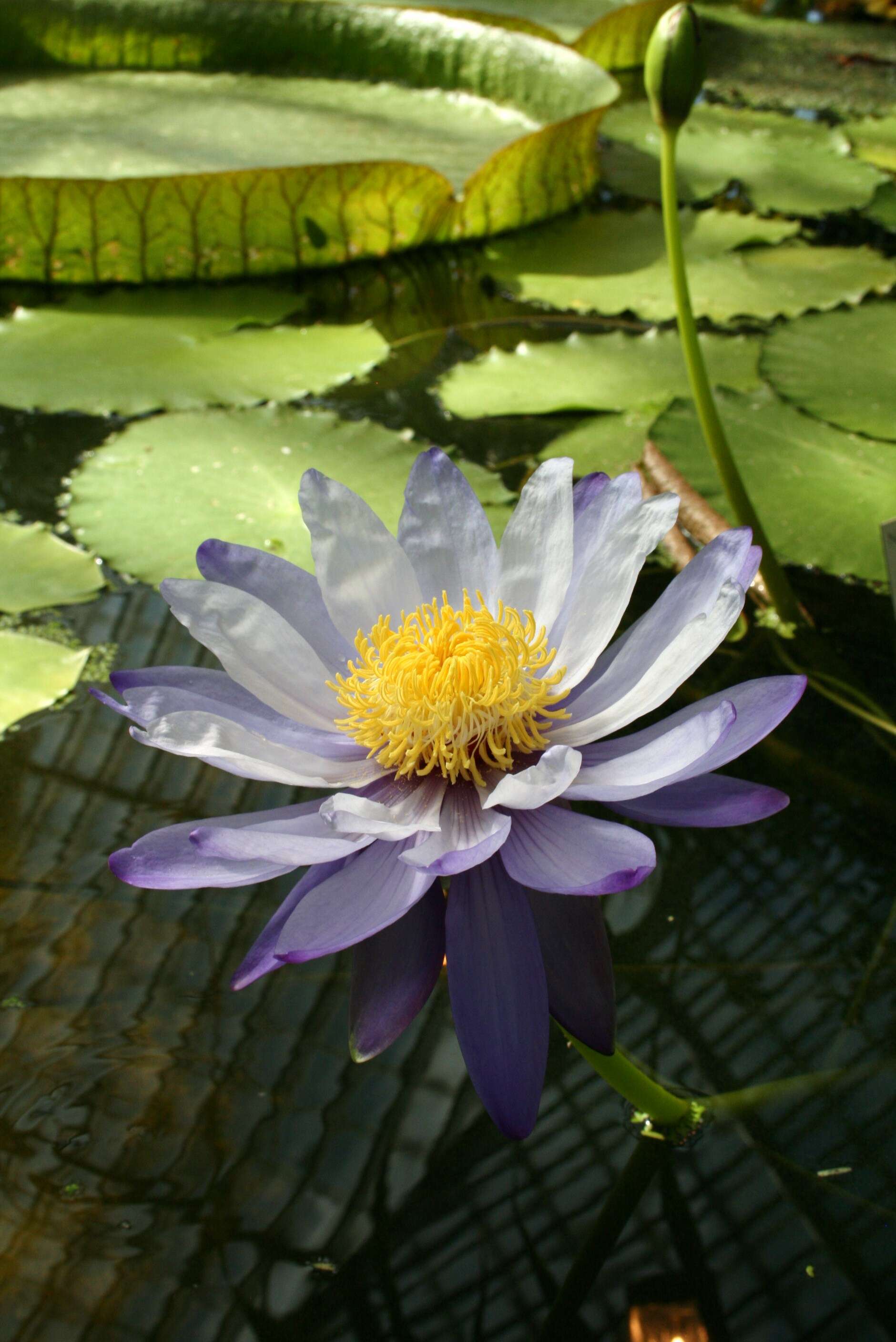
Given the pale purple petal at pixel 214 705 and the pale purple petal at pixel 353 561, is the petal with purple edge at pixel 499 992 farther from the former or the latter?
the pale purple petal at pixel 353 561

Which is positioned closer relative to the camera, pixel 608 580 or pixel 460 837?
pixel 460 837

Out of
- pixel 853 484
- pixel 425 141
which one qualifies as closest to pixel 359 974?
pixel 853 484

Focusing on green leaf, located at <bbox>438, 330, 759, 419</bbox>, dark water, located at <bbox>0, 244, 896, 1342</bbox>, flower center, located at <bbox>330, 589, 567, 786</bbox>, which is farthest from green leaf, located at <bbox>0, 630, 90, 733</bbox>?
green leaf, located at <bbox>438, 330, 759, 419</bbox>

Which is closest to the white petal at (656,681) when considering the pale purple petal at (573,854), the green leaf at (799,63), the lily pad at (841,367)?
the pale purple petal at (573,854)

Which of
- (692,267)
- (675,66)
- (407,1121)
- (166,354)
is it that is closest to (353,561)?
(407,1121)

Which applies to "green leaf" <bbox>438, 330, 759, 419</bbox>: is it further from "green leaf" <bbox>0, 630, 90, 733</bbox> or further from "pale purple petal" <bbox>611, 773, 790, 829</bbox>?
"pale purple petal" <bbox>611, 773, 790, 829</bbox>

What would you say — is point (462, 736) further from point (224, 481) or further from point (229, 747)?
point (224, 481)

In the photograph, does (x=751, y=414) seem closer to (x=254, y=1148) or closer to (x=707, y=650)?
(x=707, y=650)
